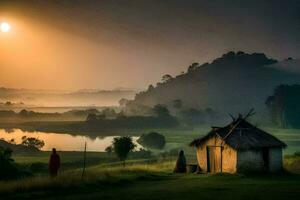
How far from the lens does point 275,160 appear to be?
1730 inches

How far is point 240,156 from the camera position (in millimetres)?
42281

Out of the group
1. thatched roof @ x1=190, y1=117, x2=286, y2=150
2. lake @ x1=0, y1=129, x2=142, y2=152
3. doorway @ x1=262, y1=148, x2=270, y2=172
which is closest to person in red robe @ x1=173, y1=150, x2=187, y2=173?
thatched roof @ x1=190, y1=117, x2=286, y2=150

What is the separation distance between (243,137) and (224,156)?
2.40 metres

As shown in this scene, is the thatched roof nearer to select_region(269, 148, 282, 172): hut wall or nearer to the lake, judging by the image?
select_region(269, 148, 282, 172): hut wall

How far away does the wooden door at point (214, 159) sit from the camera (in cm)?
4456

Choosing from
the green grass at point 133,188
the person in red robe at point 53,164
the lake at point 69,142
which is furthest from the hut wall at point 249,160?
the lake at point 69,142

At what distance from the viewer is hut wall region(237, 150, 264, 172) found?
42219mm

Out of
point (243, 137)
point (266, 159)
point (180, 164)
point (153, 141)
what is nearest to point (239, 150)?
point (243, 137)

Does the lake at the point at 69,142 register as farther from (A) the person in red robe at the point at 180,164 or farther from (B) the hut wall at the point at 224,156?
(A) the person in red robe at the point at 180,164

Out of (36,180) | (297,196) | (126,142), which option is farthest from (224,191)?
(126,142)

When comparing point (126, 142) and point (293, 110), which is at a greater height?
point (293, 110)

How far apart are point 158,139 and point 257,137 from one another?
80.7 meters

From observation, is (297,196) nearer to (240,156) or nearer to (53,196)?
(53,196)

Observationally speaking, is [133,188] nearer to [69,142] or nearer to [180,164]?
[180,164]
